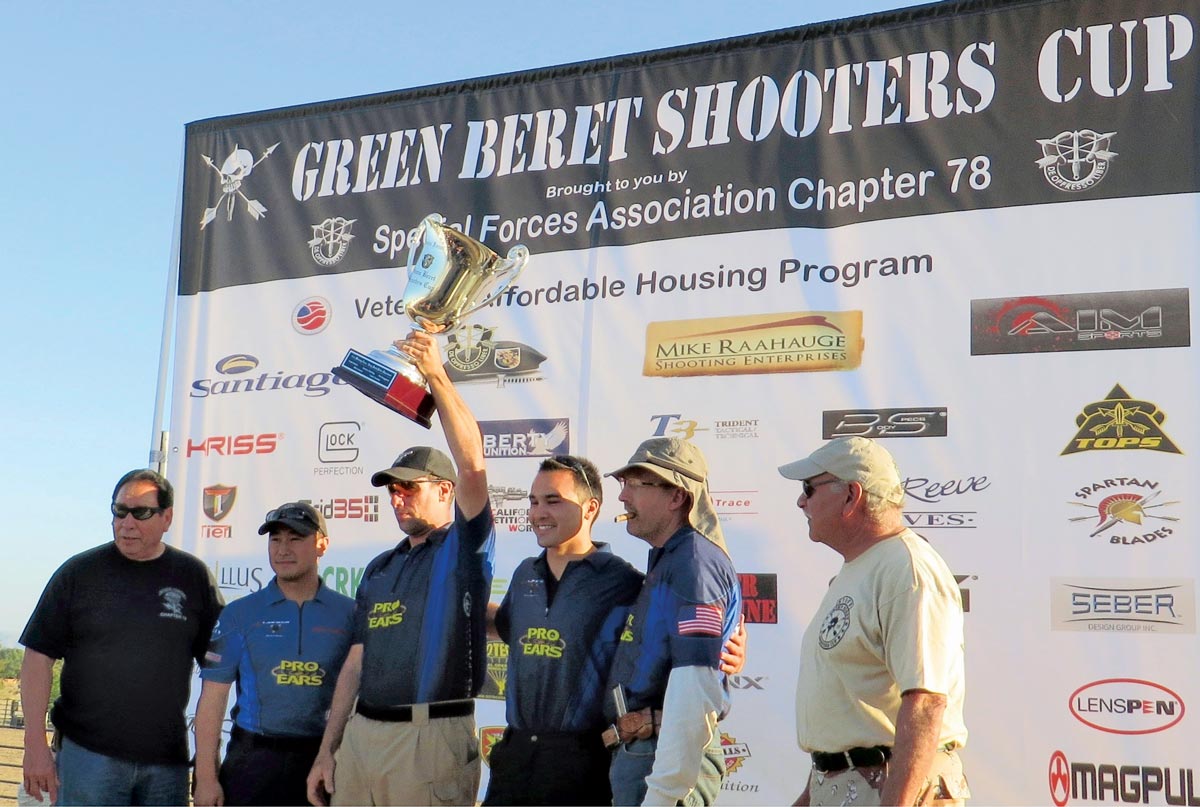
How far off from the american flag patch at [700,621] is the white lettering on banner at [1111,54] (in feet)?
7.56

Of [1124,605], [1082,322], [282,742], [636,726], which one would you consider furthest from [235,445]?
[1124,605]

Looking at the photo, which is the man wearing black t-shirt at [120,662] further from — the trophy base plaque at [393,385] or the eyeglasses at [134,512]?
the trophy base plaque at [393,385]

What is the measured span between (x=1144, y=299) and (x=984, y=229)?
53 cm

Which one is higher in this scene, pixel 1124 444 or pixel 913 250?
pixel 913 250

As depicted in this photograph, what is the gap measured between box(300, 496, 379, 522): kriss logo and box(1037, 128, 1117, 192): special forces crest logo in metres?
2.75

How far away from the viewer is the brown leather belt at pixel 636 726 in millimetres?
2426

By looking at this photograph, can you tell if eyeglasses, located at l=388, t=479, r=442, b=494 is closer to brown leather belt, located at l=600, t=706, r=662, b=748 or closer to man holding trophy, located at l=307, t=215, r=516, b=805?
man holding trophy, located at l=307, t=215, r=516, b=805

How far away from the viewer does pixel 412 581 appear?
2936 mm

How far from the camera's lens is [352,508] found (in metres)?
4.76

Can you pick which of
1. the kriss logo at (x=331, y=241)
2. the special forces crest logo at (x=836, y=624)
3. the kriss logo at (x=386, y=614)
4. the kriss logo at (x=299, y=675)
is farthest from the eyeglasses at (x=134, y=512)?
the special forces crest logo at (x=836, y=624)

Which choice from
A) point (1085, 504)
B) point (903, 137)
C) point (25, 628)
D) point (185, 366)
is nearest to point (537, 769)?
point (25, 628)

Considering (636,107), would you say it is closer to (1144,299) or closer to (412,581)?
(1144,299)

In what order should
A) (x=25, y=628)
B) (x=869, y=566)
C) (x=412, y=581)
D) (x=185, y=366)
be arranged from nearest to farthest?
(x=869, y=566) < (x=412, y=581) < (x=25, y=628) < (x=185, y=366)

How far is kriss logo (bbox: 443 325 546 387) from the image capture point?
4500 millimetres
